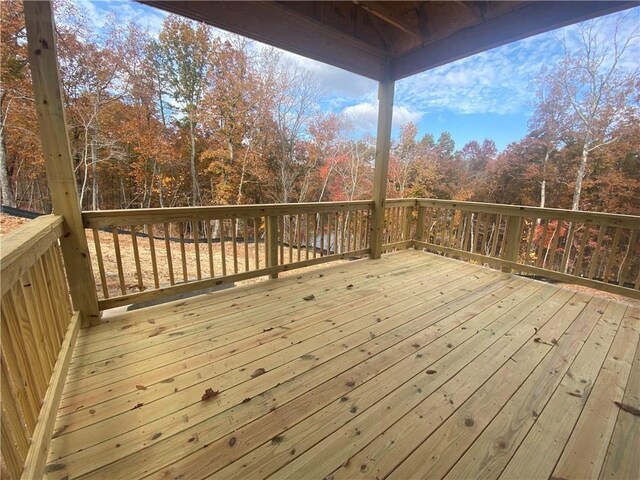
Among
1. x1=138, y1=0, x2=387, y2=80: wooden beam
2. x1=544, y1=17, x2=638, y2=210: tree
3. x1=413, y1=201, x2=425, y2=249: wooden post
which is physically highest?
x1=544, y1=17, x2=638, y2=210: tree

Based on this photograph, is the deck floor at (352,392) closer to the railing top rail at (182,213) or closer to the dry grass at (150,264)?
the railing top rail at (182,213)

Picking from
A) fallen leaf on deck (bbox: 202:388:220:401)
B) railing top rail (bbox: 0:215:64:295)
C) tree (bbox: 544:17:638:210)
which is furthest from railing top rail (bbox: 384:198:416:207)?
tree (bbox: 544:17:638:210)

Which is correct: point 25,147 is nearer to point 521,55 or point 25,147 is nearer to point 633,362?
point 633,362

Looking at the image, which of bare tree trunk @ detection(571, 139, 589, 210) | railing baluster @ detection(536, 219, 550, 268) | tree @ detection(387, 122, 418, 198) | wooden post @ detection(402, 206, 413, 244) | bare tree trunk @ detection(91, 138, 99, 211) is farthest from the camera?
tree @ detection(387, 122, 418, 198)

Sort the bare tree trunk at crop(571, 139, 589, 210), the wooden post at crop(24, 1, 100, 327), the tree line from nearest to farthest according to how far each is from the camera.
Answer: the wooden post at crop(24, 1, 100, 327) < the tree line < the bare tree trunk at crop(571, 139, 589, 210)

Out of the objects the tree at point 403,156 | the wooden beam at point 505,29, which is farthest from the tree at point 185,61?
the wooden beam at point 505,29

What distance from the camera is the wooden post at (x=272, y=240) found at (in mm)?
3219

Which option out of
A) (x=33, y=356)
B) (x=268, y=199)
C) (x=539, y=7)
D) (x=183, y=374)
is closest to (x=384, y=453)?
(x=183, y=374)

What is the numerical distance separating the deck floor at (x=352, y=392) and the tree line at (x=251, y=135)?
8406 mm

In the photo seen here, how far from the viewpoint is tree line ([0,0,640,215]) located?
812cm

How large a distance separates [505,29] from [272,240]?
10.4 feet

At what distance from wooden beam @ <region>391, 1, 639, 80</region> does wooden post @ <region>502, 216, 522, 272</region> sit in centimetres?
216

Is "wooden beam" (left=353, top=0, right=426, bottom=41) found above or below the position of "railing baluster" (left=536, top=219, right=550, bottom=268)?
above

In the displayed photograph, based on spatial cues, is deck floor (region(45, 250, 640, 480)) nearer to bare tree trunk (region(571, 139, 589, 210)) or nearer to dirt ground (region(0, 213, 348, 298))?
dirt ground (region(0, 213, 348, 298))
